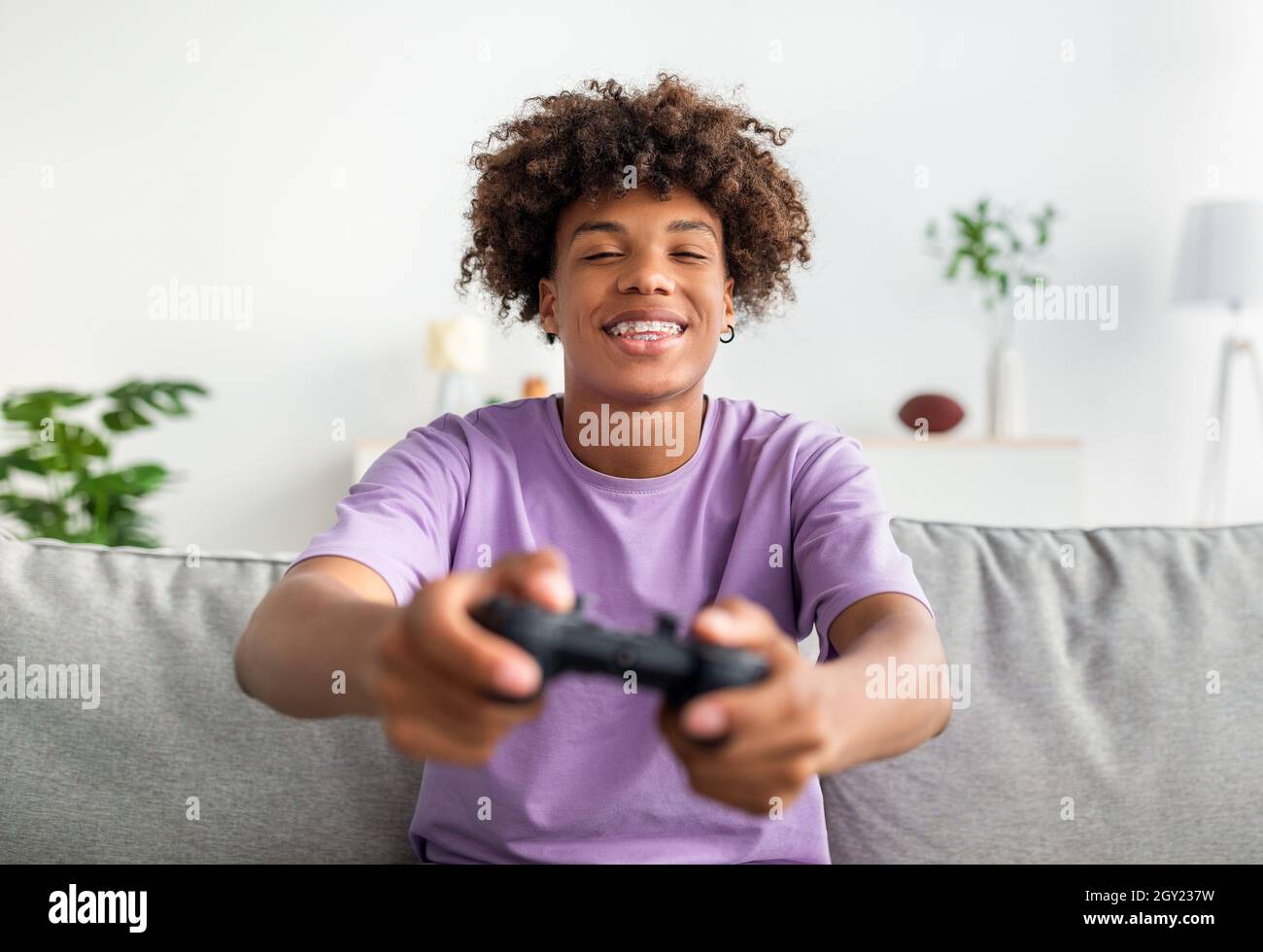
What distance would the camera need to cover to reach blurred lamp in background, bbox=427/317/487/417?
3.88 metres

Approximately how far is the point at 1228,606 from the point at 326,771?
1.03 m

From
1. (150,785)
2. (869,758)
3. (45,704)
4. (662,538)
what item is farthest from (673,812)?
(45,704)

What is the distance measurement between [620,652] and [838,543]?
59cm

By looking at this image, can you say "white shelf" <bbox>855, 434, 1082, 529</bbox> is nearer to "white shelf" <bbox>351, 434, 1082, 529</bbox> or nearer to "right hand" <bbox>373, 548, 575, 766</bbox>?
"white shelf" <bbox>351, 434, 1082, 529</bbox>

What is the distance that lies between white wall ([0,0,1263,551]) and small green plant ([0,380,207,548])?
99cm

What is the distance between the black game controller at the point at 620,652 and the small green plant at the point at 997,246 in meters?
3.80

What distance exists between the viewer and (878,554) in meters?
1.04

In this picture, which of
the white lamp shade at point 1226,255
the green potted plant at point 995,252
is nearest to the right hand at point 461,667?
the green potted plant at point 995,252

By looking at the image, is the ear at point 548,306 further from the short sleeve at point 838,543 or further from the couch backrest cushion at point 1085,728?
the couch backrest cushion at point 1085,728

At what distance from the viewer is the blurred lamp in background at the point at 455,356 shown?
3.88 metres

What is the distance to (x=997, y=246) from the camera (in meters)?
4.17

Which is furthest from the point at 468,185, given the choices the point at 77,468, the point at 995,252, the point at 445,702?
the point at 445,702

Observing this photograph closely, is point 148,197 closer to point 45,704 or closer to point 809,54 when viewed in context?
point 809,54

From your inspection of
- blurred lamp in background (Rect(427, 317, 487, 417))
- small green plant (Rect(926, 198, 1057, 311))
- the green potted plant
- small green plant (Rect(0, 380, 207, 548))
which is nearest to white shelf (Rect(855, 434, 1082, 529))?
the green potted plant
